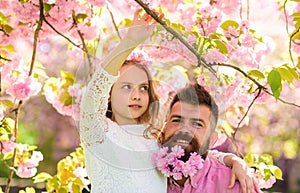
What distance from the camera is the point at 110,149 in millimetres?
2254

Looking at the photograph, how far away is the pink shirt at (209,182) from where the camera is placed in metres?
2.34

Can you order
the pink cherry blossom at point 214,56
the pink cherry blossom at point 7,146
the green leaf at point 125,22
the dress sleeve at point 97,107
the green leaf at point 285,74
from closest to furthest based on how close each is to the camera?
the dress sleeve at point 97,107 → the green leaf at point 285,74 → the pink cherry blossom at point 214,56 → the pink cherry blossom at point 7,146 → the green leaf at point 125,22

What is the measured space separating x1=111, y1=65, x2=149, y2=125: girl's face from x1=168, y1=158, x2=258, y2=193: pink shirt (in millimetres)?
269

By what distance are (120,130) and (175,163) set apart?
20 centimetres

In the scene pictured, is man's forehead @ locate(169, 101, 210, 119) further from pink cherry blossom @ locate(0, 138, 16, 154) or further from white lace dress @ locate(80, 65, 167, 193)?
pink cherry blossom @ locate(0, 138, 16, 154)

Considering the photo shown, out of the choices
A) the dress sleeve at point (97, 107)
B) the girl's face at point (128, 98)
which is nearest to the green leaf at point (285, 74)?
the girl's face at point (128, 98)

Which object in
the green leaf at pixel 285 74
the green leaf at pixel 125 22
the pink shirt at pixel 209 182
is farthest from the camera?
the green leaf at pixel 125 22

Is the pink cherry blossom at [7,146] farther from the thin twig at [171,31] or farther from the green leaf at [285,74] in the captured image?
the green leaf at [285,74]

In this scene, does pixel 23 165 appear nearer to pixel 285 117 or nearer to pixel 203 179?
pixel 203 179

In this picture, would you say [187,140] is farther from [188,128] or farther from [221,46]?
[221,46]

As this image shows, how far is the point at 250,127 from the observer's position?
8531mm

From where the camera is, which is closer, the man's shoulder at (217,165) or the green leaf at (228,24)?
the man's shoulder at (217,165)

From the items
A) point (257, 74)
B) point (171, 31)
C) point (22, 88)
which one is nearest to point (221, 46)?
point (257, 74)

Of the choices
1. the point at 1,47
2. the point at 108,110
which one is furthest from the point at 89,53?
the point at 108,110
